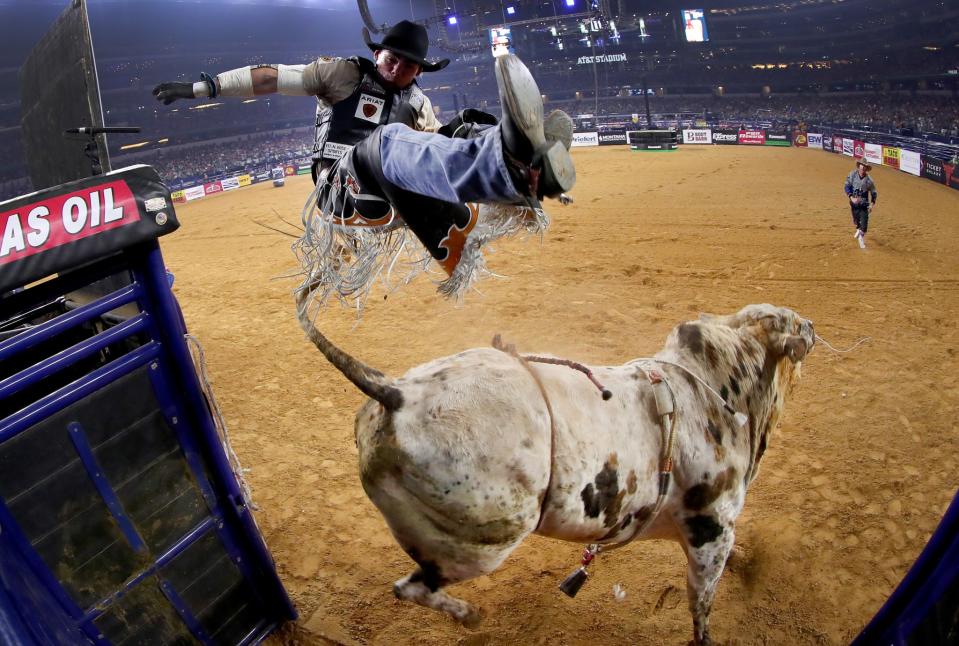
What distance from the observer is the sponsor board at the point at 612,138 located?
28.7m

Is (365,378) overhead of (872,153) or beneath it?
overhead

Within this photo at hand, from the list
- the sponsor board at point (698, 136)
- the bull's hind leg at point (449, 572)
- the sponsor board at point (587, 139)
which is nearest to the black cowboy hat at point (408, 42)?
the bull's hind leg at point (449, 572)

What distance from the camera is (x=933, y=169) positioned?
1691cm

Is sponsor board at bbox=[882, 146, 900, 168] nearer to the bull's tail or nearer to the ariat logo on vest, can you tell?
the ariat logo on vest

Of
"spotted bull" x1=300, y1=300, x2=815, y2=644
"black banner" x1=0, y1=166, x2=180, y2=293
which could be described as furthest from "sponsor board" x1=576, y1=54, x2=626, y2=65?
"black banner" x1=0, y1=166, x2=180, y2=293

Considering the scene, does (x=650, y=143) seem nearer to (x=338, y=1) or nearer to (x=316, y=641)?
(x=316, y=641)

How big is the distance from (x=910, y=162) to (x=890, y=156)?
4.60ft

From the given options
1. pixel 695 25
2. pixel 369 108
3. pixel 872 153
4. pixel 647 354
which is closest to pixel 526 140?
pixel 369 108

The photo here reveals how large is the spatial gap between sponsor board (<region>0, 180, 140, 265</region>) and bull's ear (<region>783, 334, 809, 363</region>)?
349cm

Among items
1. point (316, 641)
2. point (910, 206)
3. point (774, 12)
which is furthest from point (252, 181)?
point (774, 12)

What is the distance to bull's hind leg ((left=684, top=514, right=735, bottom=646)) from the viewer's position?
3.19 metres

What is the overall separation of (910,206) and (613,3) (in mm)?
29444

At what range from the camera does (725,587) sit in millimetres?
4270

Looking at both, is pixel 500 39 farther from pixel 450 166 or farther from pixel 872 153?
pixel 450 166
